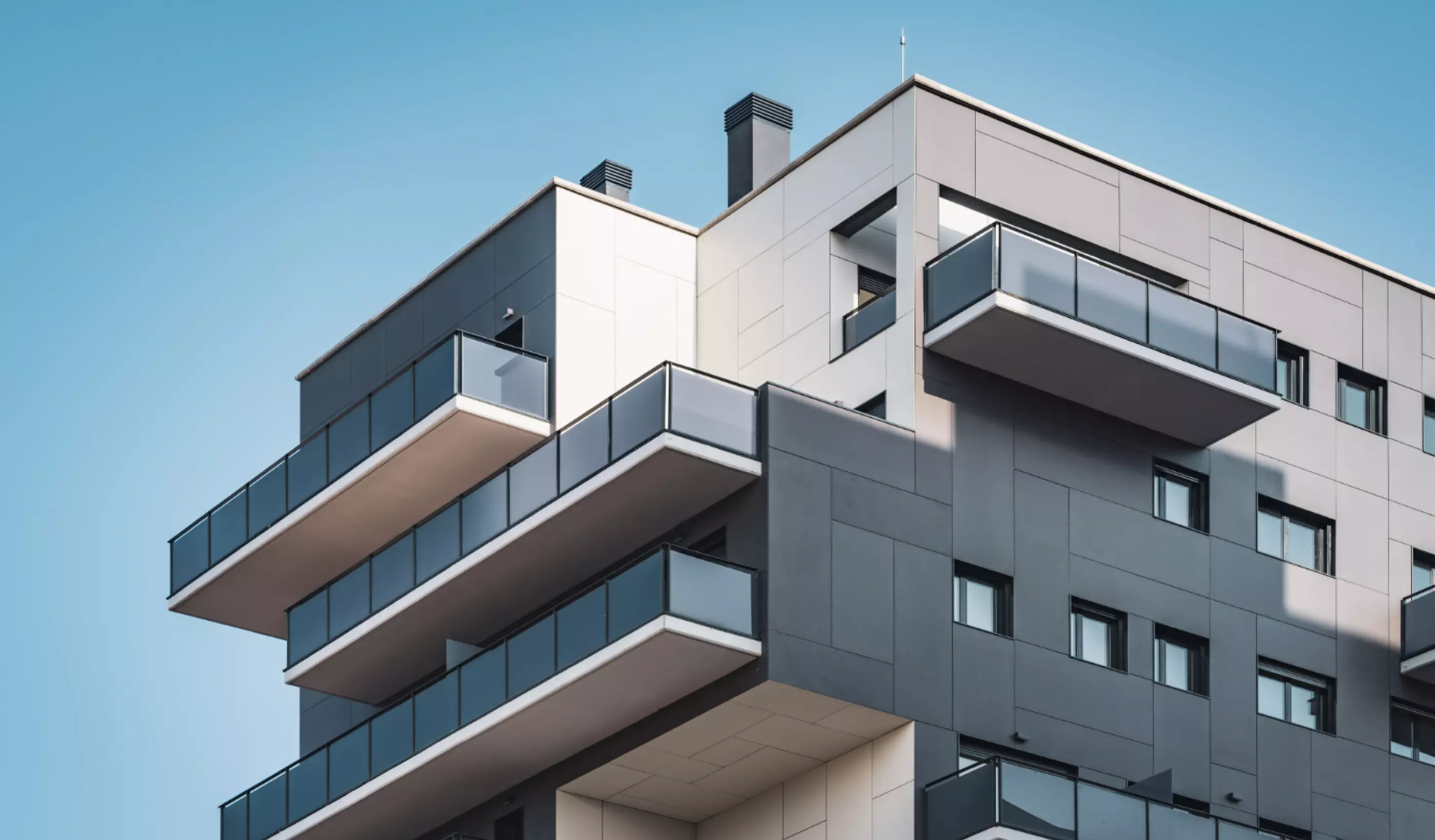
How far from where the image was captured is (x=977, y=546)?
36.2 m

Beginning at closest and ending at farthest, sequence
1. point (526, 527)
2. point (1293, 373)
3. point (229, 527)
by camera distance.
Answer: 1. point (526, 527)
2. point (1293, 373)
3. point (229, 527)

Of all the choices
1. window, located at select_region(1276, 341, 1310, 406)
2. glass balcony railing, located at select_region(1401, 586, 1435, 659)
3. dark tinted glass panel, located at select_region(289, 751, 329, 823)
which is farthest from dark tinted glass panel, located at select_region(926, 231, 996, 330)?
dark tinted glass panel, located at select_region(289, 751, 329, 823)

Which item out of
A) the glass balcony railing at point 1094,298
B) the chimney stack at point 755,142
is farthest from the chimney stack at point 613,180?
the glass balcony railing at point 1094,298

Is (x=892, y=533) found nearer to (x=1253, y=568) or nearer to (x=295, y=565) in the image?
(x=1253, y=568)

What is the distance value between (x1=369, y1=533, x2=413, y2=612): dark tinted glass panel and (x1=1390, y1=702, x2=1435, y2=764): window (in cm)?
1572

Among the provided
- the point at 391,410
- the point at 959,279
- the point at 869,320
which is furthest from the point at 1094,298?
the point at 391,410

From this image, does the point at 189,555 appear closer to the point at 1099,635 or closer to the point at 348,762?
the point at 348,762

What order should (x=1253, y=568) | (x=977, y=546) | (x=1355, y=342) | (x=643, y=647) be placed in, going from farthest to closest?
(x=1355, y=342) < (x=1253, y=568) < (x=977, y=546) < (x=643, y=647)

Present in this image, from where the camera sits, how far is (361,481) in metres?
40.6

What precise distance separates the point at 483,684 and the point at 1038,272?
10091mm

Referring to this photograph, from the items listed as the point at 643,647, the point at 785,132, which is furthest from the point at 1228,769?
the point at 785,132

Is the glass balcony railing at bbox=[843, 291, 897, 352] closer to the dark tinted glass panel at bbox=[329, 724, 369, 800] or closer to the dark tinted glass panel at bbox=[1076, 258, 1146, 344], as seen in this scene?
the dark tinted glass panel at bbox=[1076, 258, 1146, 344]

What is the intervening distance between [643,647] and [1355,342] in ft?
48.0

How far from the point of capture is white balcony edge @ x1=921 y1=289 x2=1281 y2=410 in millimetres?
35531
